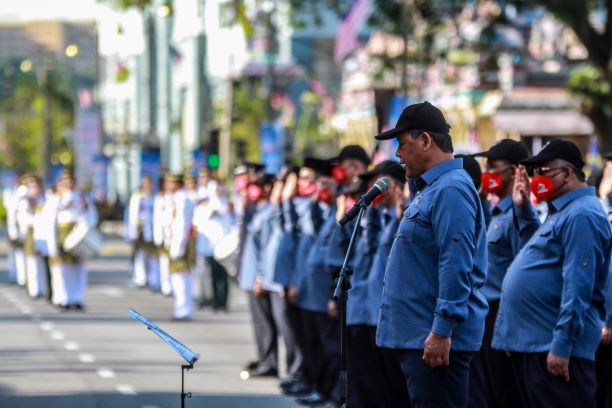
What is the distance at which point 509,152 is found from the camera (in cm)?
1062

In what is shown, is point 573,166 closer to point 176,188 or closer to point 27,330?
point 27,330

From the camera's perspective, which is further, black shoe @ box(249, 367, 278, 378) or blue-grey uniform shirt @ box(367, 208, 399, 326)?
black shoe @ box(249, 367, 278, 378)

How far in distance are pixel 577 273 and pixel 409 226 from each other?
3.52 ft

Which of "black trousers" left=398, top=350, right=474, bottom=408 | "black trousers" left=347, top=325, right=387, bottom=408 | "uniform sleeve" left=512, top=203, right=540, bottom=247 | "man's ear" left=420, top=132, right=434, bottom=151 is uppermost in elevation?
"man's ear" left=420, top=132, right=434, bottom=151

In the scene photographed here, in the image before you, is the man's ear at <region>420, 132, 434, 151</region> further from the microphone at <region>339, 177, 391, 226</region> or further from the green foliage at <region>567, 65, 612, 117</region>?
the green foliage at <region>567, 65, 612, 117</region>

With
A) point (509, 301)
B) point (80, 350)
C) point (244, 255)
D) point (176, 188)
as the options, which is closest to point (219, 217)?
point (176, 188)

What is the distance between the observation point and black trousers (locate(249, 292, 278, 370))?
16283 millimetres

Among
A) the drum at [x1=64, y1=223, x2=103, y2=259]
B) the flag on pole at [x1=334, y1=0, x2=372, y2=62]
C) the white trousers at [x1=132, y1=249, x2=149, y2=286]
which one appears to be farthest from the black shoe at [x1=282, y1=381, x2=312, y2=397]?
the white trousers at [x1=132, y1=249, x2=149, y2=286]

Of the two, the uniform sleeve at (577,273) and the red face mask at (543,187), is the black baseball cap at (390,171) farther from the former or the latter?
the uniform sleeve at (577,273)

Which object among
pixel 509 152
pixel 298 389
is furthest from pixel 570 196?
pixel 298 389

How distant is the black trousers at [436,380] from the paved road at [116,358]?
19.5 ft

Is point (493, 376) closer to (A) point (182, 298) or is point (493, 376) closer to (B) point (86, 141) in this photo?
(A) point (182, 298)

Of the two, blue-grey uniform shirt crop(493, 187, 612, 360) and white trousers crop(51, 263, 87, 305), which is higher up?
blue-grey uniform shirt crop(493, 187, 612, 360)

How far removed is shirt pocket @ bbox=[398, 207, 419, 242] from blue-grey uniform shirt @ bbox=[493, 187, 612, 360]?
3.39ft
